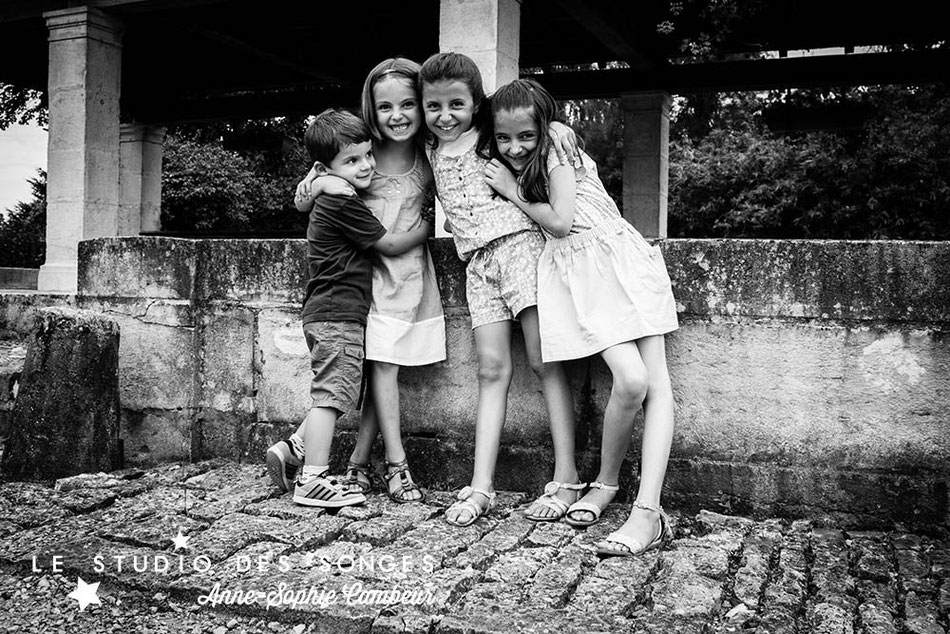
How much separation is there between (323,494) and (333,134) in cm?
131

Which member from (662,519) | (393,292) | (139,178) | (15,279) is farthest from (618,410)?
(139,178)

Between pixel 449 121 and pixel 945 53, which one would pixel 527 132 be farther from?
pixel 945 53

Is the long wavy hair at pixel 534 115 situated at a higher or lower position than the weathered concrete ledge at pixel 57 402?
higher

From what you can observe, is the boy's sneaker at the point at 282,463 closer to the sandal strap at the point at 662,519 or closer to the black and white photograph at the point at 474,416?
the black and white photograph at the point at 474,416

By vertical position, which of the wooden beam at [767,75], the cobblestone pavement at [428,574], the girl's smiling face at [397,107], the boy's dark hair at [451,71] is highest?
the wooden beam at [767,75]

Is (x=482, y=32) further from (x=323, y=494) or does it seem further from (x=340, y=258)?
(x=323, y=494)

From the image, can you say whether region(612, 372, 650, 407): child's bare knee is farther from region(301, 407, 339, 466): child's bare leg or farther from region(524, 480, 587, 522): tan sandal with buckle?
region(301, 407, 339, 466): child's bare leg

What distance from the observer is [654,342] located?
9.71 ft

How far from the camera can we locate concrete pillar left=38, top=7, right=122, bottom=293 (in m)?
9.37

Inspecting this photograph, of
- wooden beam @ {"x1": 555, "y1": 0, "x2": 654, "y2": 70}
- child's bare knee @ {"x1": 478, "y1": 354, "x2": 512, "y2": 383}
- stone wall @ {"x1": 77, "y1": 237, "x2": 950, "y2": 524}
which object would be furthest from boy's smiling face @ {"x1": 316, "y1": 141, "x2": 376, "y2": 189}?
wooden beam @ {"x1": 555, "y1": 0, "x2": 654, "y2": 70}

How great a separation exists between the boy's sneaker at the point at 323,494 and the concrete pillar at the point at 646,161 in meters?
9.51

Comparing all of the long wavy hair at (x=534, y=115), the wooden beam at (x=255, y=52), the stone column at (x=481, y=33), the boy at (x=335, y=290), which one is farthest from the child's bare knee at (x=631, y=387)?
the wooden beam at (x=255, y=52)

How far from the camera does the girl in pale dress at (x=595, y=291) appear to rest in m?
2.88

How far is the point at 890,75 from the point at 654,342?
30.3ft
